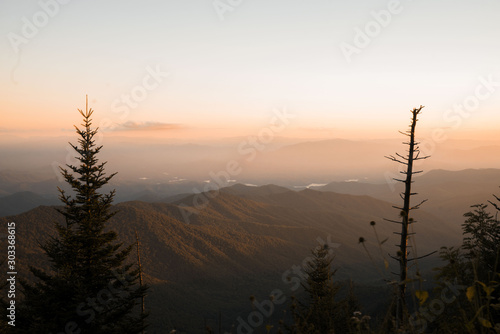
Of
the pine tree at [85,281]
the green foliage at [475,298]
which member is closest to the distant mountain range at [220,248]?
the pine tree at [85,281]

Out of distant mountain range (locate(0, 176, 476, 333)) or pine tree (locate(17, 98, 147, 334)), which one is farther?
distant mountain range (locate(0, 176, 476, 333))

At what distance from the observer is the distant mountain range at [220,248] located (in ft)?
182

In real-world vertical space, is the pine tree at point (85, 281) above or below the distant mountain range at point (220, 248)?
above

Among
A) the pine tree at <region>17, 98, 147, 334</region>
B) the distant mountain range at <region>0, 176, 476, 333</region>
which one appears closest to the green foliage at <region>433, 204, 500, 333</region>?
the pine tree at <region>17, 98, 147, 334</region>

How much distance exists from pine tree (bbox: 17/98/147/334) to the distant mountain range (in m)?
30.3

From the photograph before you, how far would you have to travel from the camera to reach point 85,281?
14906mm

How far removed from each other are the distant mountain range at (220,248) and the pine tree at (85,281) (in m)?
30.3

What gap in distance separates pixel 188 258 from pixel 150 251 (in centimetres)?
993

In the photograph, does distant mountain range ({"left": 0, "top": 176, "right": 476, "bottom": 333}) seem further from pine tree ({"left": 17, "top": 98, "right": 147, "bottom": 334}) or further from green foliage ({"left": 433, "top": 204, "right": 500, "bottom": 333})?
green foliage ({"left": 433, "top": 204, "right": 500, "bottom": 333})

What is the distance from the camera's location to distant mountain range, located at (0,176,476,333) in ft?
182

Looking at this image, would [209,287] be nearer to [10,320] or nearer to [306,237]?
→ [306,237]

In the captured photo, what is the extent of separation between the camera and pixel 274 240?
9612 cm

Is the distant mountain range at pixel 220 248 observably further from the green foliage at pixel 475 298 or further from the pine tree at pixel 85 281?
the green foliage at pixel 475 298

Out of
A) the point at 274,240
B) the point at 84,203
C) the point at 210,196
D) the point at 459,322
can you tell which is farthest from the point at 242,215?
the point at 459,322
